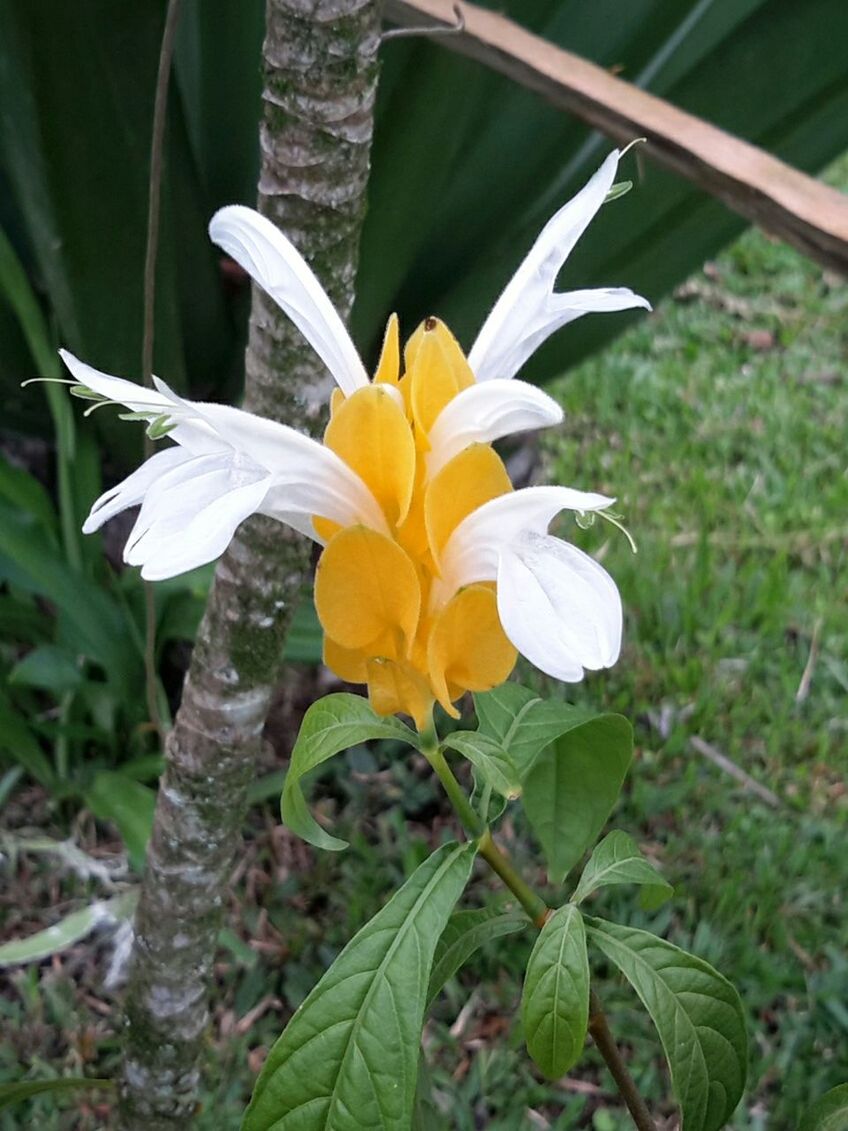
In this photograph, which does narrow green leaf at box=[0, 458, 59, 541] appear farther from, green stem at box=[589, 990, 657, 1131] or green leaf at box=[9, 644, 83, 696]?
green stem at box=[589, 990, 657, 1131]

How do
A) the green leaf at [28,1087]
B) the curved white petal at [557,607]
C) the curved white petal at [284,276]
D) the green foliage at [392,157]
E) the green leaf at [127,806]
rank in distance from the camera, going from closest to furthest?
the curved white petal at [557,607] → the curved white petal at [284,276] → the green leaf at [28,1087] → the green foliage at [392,157] → the green leaf at [127,806]

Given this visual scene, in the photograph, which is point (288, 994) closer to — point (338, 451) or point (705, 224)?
point (338, 451)

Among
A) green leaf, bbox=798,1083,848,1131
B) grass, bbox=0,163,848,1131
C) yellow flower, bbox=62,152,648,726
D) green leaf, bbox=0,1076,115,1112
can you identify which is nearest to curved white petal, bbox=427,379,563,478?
yellow flower, bbox=62,152,648,726

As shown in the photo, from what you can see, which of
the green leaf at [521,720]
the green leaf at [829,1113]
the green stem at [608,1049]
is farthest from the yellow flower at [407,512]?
the green leaf at [829,1113]

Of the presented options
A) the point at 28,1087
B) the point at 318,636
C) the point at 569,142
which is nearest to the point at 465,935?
the point at 28,1087

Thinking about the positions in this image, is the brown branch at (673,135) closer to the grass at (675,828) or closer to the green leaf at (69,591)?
the green leaf at (69,591)

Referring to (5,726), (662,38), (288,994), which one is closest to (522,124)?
(662,38)
